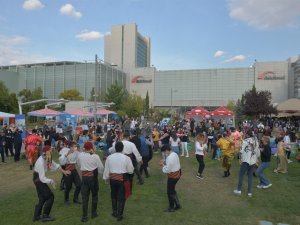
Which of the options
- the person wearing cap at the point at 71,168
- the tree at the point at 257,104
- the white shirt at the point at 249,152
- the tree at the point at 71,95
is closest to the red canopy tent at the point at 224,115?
the tree at the point at 257,104

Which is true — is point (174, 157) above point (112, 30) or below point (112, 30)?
below

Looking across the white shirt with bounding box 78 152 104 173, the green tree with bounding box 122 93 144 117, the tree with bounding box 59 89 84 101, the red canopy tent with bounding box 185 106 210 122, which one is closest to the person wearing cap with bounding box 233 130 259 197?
the white shirt with bounding box 78 152 104 173

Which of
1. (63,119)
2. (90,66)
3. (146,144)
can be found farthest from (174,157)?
(90,66)

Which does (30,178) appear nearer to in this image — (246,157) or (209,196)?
(209,196)

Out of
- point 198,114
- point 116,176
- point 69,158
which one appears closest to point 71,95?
point 198,114

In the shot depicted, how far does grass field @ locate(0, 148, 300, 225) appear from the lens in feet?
22.0

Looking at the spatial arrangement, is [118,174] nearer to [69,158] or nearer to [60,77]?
[69,158]

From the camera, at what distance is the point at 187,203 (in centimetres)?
790

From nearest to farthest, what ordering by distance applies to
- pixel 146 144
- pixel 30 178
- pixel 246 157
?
1. pixel 246 157
2. pixel 146 144
3. pixel 30 178

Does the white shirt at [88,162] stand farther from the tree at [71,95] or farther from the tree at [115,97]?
the tree at [71,95]

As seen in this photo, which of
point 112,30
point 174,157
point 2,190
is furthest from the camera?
point 112,30

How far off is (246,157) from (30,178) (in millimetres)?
7703

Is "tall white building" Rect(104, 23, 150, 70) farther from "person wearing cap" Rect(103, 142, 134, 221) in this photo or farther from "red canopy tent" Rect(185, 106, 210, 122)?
"person wearing cap" Rect(103, 142, 134, 221)

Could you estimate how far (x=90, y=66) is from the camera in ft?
293
